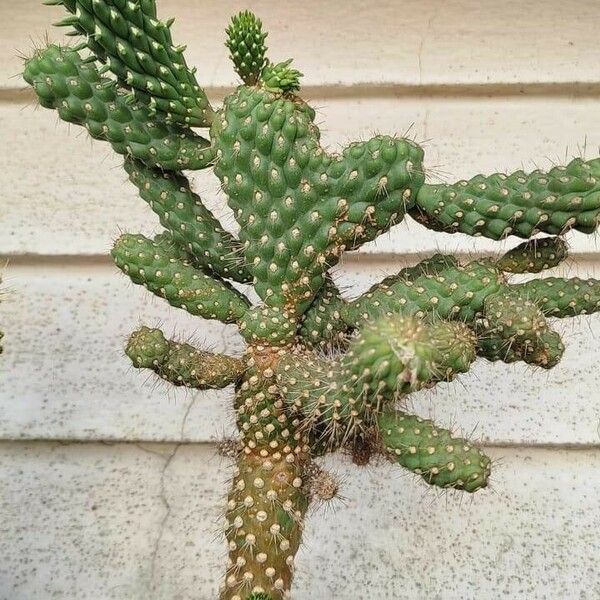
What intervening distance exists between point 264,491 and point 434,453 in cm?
19

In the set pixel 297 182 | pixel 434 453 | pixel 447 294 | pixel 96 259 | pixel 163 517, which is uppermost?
pixel 297 182

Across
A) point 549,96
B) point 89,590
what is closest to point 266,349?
point 89,590

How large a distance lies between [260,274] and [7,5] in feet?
3.55

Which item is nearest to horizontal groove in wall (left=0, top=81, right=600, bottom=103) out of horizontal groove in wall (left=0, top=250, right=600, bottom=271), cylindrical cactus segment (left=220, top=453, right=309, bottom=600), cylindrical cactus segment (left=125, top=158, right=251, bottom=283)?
horizontal groove in wall (left=0, top=250, right=600, bottom=271)

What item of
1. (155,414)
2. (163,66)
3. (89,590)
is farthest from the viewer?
(155,414)

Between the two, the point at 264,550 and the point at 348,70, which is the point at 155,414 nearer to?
the point at 264,550

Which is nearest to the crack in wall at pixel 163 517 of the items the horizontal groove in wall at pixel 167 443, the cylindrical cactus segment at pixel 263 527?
the horizontal groove in wall at pixel 167 443

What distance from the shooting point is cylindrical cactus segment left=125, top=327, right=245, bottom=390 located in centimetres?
68

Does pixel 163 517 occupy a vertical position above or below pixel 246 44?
below

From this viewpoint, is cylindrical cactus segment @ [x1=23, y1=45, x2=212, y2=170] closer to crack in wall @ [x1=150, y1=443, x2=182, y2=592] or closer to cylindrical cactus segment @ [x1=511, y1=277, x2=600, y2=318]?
cylindrical cactus segment @ [x1=511, y1=277, x2=600, y2=318]

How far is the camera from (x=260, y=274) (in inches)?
26.5

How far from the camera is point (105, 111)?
0.67 meters

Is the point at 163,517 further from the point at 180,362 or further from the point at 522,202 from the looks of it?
the point at 522,202

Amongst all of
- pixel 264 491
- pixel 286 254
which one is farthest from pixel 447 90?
pixel 264 491
